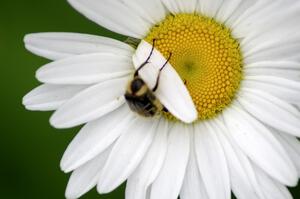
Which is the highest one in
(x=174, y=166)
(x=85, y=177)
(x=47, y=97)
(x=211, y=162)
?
(x=47, y=97)

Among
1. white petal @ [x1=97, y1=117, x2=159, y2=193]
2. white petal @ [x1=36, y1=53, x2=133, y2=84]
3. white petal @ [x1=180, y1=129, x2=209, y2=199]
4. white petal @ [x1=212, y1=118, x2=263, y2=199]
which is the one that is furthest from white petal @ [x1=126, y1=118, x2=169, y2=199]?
white petal @ [x1=36, y1=53, x2=133, y2=84]

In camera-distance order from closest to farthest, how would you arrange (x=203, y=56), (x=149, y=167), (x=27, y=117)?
1. (x=149, y=167)
2. (x=203, y=56)
3. (x=27, y=117)

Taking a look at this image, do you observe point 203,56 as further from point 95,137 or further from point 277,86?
point 95,137

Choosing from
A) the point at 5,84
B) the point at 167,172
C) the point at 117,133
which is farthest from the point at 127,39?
the point at 5,84

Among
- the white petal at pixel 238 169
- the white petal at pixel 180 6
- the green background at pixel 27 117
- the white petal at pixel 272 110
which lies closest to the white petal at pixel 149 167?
the white petal at pixel 238 169

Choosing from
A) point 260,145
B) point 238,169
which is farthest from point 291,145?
point 238,169

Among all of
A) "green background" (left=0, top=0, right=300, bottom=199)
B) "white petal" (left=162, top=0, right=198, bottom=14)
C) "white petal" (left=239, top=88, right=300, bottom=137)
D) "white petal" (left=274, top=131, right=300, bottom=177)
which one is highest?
"white petal" (left=162, top=0, right=198, bottom=14)

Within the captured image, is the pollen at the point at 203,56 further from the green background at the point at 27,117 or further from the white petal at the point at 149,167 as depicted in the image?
the green background at the point at 27,117

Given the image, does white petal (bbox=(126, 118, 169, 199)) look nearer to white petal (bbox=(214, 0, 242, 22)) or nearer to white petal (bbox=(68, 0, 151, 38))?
white petal (bbox=(68, 0, 151, 38))
